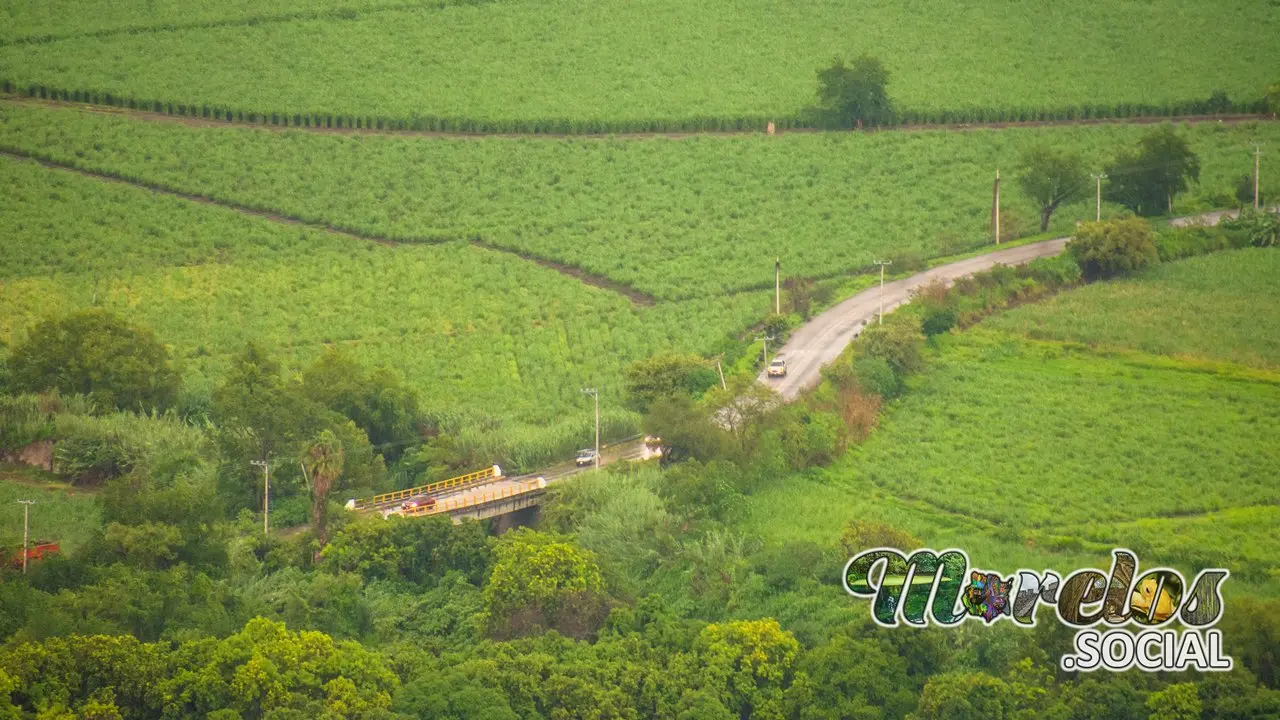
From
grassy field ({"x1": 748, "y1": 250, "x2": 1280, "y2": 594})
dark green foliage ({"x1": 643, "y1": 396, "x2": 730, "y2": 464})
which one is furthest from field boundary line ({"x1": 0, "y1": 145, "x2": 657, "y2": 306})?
dark green foliage ({"x1": 643, "y1": 396, "x2": 730, "y2": 464})

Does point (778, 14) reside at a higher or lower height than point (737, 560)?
higher

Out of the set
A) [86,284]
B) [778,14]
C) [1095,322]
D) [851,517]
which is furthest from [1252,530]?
[778,14]

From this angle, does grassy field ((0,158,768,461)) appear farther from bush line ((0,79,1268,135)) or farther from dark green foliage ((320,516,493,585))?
dark green foliage ((320,516,493,585))

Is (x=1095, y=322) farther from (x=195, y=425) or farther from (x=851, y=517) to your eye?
(x=195, y=425)

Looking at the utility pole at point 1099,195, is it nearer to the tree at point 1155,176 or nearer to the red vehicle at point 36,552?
the tree at point 1155,176

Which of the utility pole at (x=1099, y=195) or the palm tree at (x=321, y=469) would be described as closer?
the palm tree at (x=321, y=469)

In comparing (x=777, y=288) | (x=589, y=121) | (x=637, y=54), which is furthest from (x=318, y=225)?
(x=637, y=54)

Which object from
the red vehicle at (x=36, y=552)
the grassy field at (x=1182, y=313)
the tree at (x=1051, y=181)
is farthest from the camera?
the tree at (x=1051, y=181)

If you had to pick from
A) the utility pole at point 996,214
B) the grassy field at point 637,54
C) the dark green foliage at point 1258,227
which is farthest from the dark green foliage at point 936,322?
the grassy field at point 637,54
